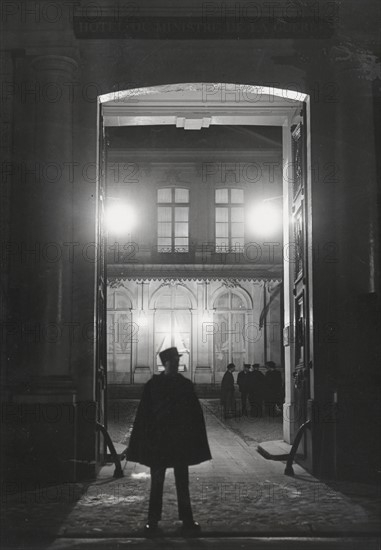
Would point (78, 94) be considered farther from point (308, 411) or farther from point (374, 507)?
point (374, 507)

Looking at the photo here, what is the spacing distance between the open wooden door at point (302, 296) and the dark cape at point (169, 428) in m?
3.47

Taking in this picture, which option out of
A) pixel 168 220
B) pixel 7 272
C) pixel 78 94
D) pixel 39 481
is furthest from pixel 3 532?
pixel 168 220

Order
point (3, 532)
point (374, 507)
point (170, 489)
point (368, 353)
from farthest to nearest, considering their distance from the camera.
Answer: point (368, 353)
point (170, 489)
point (374, 507)
point (3, 532)

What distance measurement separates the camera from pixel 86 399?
417 inches

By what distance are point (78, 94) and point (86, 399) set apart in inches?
166

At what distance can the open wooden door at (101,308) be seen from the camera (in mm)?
11223

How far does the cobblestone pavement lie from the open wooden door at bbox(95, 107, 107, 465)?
0.77 meters

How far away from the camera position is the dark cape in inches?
291

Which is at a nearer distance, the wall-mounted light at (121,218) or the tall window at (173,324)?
the wall-mounted light at (121,218)

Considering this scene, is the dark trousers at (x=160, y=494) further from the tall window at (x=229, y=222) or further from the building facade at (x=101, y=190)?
the tall window at (x=229, y=222)

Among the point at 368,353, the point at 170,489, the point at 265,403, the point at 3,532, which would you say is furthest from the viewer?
the point at 265,403

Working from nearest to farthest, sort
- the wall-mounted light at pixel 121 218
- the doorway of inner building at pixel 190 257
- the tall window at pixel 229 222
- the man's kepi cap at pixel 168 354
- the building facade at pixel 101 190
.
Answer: the man's kepi cap at pixel 168 354 < the building facade at pixel 101 190 < the wall-mounted light at pixel 121 218 < the doorway of inner building at pixel 190 257 < the tall window at pixel 229 222

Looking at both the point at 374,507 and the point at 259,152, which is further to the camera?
the point at 259,152

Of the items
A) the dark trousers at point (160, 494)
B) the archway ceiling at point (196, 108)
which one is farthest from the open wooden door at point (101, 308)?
the dark trousers at point (160, 494)
